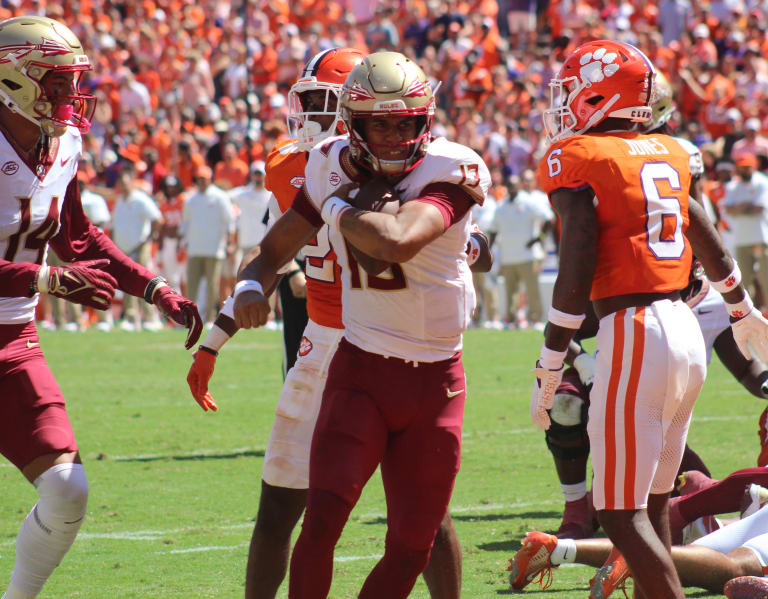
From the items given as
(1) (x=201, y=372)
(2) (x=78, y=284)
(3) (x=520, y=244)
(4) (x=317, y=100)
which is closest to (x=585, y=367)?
(4) (x=317, y=100)

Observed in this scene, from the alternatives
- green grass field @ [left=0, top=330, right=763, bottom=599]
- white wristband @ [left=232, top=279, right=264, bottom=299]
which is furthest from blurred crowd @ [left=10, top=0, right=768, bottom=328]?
white wristband @ [left=232, top=279, right=264, bottom=299]

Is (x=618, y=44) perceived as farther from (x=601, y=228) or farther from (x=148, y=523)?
(x=148, y=523)

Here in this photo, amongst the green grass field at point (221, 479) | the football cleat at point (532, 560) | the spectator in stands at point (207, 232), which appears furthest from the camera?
the spectator in stands at point (207, 232)

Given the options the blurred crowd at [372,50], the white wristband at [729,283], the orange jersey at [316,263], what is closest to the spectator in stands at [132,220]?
the blurred crowd at [372,50]

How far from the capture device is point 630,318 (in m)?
3.75

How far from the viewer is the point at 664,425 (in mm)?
3781

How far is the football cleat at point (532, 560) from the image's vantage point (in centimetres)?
448

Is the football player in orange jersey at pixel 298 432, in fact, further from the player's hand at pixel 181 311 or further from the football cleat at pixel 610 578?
the football cleat at pixel 610 578

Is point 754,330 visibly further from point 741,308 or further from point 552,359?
point 552,359

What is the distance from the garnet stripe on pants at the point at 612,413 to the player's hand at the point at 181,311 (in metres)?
1.39

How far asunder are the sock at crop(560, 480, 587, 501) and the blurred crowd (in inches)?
443

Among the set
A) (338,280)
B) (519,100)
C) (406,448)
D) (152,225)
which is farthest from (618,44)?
(519,100)

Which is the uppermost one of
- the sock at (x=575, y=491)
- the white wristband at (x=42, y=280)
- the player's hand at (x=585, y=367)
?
the white wristband at (x=42, y=280)

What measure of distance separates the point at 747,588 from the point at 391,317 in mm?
1535
